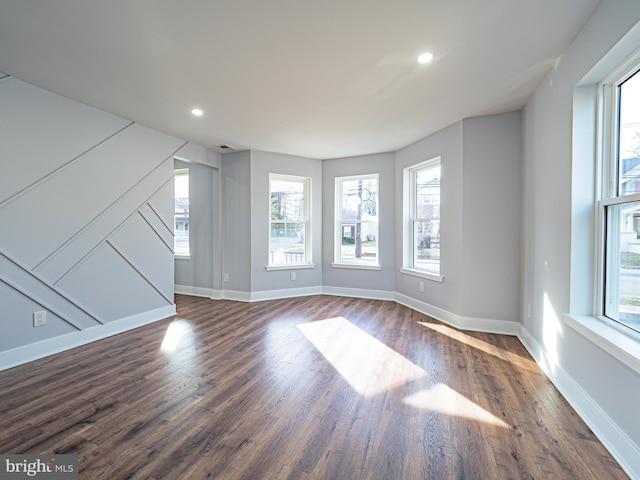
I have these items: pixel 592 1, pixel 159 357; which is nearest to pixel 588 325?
pixel 592 1

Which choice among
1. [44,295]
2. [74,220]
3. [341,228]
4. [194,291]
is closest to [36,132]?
[74,220]

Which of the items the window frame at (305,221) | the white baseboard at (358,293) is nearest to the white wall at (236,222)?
the window frame at (305,221)

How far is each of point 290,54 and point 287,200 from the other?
3.31m

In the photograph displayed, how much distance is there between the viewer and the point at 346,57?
2229 mm

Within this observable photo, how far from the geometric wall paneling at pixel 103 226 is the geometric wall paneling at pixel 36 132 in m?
0.62

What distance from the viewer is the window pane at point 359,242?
17.3ft

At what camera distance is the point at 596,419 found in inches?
69.9

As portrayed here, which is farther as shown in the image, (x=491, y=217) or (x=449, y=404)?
(x=491, y=217)

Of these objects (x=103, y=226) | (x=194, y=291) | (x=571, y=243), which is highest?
(x=103, y=226)

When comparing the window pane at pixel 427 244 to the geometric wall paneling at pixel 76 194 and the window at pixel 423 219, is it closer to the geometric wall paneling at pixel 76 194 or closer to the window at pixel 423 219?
the window at pixel 423 219

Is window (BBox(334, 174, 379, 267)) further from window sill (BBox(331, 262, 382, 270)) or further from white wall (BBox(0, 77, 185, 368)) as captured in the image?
white wall (BBox(0, 77, 185, 368))

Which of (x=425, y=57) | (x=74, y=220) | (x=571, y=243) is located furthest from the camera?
(x=74, y=220)

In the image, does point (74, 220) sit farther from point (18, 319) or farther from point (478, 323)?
point (478, 323)

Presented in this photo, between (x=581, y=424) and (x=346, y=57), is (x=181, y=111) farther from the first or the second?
(x=581, y=424)
